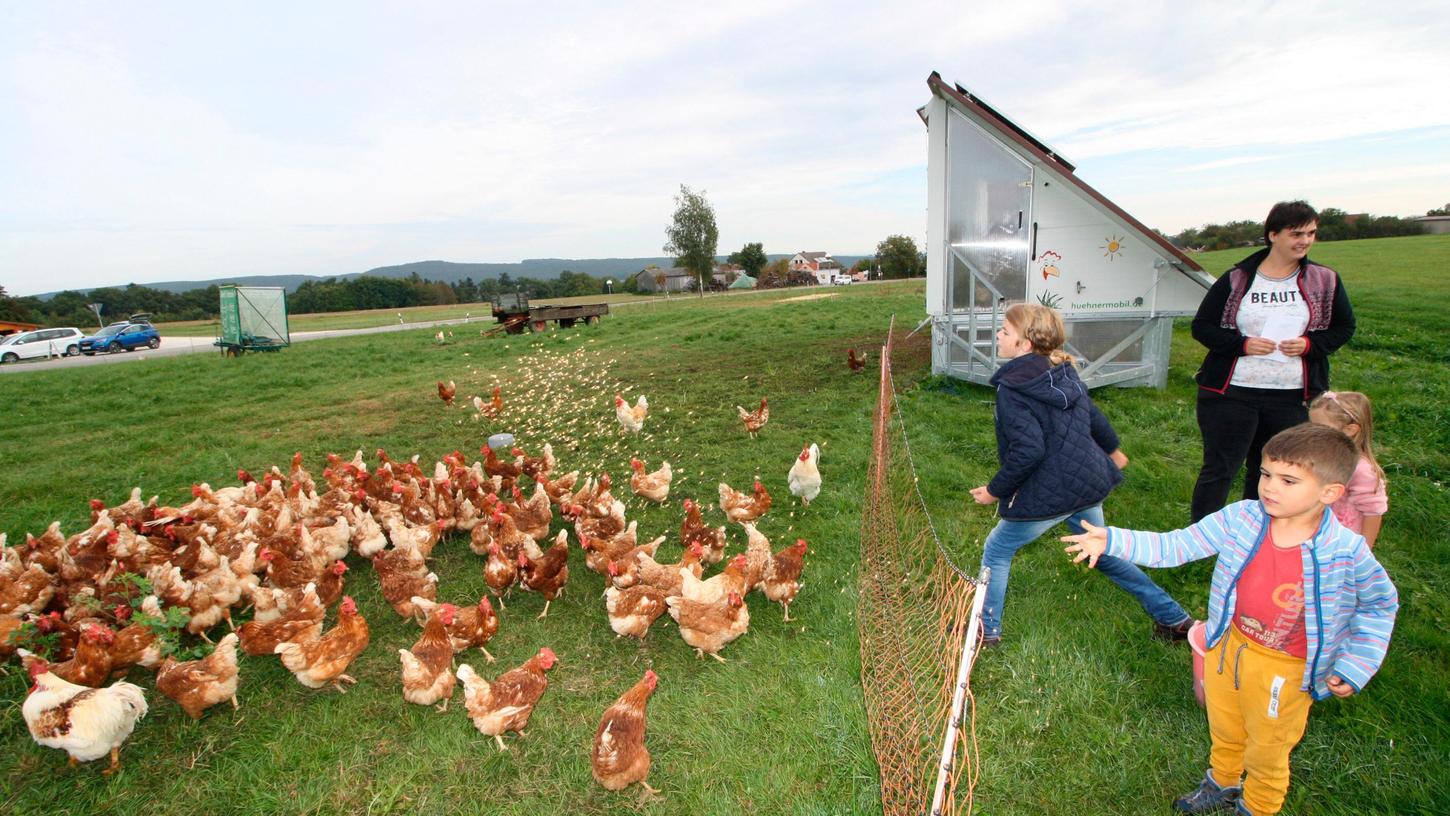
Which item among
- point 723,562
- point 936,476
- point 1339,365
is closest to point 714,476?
point 723,562

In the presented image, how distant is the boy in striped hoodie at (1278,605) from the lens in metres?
2.27

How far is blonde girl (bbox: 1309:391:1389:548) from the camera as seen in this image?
3047mm

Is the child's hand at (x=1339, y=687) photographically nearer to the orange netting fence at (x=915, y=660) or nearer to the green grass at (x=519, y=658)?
the orange netting fence at (x=915, y=660)

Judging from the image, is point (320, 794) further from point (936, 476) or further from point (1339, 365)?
point (1339, 365)

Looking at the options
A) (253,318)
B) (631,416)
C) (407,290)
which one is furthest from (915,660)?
(407,290)

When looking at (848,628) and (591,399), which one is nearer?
(848,628)

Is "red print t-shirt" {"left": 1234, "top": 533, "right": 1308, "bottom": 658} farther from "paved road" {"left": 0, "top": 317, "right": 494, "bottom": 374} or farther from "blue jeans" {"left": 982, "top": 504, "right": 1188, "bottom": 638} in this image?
"paved road" {"left": 0, "top": 317, "right": 494, "bottom": 374}

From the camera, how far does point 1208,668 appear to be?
103 inches

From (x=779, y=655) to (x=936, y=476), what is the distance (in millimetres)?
3230

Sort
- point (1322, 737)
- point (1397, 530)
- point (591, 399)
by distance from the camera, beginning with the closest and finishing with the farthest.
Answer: point (1322, 737), point (1397, 530), point (591, 399)

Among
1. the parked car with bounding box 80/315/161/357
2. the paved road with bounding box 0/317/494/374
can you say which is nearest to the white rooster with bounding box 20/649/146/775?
the paved road with bounding box 0/317/494/374

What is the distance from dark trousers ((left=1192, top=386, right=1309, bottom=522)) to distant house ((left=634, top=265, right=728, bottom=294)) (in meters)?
65.7

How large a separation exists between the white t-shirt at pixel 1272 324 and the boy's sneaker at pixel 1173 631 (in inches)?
60.0

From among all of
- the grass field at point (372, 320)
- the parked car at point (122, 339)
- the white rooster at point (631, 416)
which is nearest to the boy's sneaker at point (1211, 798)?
the white rooster at point (631, 416)
